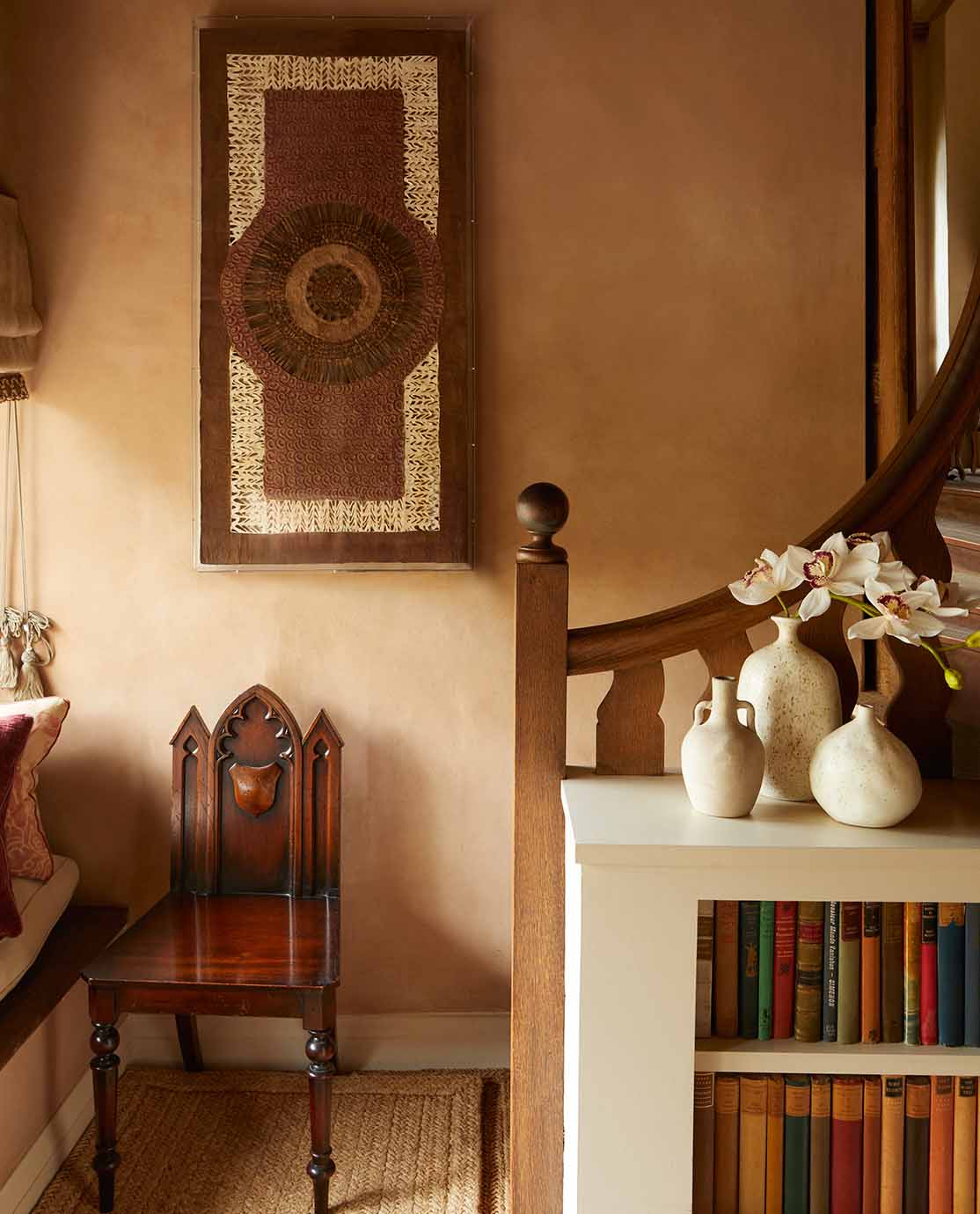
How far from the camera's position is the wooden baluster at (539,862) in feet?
5.04

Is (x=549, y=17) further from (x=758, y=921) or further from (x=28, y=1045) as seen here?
(x=28, y=1045)

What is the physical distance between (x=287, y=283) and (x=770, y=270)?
1137 millimetres

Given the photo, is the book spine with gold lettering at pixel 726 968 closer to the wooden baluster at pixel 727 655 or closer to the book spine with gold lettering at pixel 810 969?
the book spine with gold lettering at pixel 810 969

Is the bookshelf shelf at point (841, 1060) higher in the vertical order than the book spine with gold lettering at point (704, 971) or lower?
lower

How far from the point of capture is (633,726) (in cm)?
157

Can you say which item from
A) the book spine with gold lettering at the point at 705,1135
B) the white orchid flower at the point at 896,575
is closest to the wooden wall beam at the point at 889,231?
the white orchid flower at the point at 896,575

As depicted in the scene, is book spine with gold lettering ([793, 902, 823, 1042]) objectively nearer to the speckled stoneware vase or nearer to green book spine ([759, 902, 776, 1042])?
green book spine ([759, 902, 776, 1042])

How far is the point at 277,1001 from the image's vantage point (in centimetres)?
203

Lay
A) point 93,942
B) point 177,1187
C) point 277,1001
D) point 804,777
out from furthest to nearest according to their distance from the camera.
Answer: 1. point 93,942
2. point 177,1187
3. point 277,1001
4. point 804,777

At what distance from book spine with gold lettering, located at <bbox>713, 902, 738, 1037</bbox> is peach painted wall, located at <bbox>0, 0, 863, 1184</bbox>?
47.4 inches

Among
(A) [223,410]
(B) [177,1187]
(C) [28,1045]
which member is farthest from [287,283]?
(B) [177,1187]

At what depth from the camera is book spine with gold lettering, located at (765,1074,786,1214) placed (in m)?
1.37

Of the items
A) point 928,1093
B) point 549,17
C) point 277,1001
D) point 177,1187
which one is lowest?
point 177,1187

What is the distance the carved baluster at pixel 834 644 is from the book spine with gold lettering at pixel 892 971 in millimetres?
296
